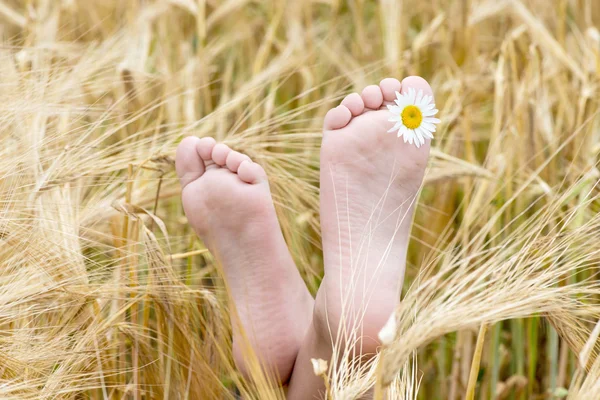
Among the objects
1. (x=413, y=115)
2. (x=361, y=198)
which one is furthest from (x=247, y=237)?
(x=413, y=115)

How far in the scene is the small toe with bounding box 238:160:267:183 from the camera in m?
0.89

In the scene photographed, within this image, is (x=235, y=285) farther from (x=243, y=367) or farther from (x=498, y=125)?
(x=498, y=125)

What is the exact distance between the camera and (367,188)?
2.93 feet

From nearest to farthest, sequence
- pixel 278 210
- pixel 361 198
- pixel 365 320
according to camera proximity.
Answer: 1. pixel 365 320
2. pixel 361 198
3. pixel 278 210

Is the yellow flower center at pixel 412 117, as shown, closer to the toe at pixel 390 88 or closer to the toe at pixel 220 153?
the toe at pixel 390 88

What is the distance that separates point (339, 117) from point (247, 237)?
182 millimetres

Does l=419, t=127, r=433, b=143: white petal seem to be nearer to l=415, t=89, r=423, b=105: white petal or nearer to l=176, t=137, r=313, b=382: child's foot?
l=415, t=89, r=423, b=105: white petal

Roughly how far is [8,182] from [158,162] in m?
0.19

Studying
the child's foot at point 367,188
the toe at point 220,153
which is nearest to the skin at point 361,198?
the child's foot at point 367,188

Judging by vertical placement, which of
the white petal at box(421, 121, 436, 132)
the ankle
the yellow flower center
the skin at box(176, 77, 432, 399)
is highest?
the yellow flower center

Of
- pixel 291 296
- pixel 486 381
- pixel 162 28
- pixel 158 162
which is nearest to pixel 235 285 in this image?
pixel 291 296

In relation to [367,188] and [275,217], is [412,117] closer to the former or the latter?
[367,188]

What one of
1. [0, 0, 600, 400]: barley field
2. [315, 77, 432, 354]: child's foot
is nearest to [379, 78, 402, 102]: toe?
[315, 77, 432, 354]: child's foot

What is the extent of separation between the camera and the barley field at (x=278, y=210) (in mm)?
696
